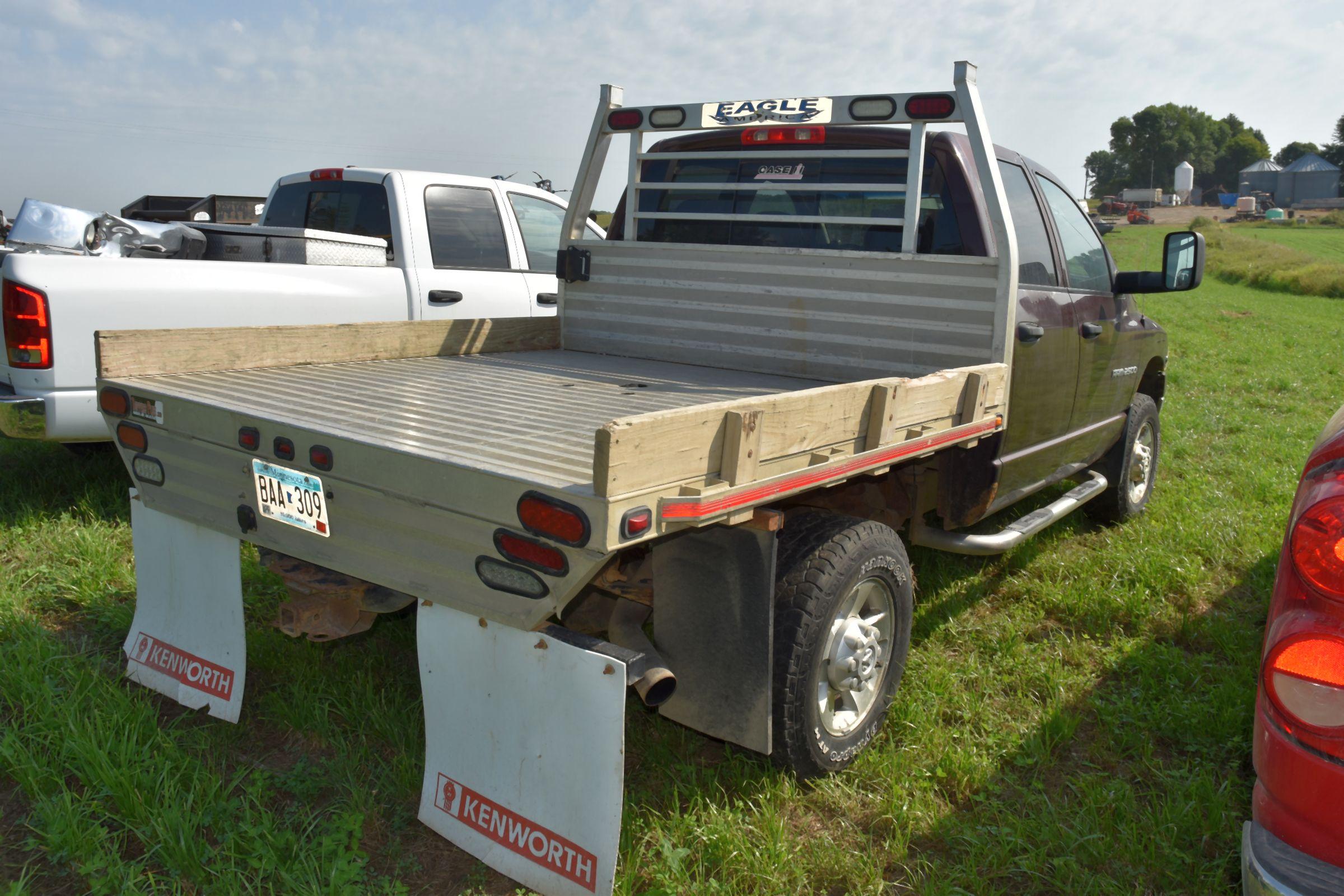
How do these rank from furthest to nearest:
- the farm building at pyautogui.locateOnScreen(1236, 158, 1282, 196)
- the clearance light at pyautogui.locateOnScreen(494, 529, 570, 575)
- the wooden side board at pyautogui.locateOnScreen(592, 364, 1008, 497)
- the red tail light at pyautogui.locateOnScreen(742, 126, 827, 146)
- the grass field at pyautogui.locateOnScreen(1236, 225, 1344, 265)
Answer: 1. the farm building at pyautogui.locateOnScreen(1236, 158, 1282, 196)
2. the grass field at pyautogui.locateOnScreen(1236, 225, 1344, 265)
3. the red tail light at pyautogui.locateOnScreen(742, 126, 827, 146)
4. the clearance light at pyautogui.locateOnScreen(494, 529, 570, 575)
5. the wooden side board at pyautogui.locateOnScreen(592, 364, 1008, 497)

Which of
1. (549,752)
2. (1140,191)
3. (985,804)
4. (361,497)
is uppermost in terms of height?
(1140,191)

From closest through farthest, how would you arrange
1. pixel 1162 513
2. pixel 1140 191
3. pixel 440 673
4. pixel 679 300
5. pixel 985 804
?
1. pixel 440 673
2. pixel 985 804
3. pixel 679 300
4. pixel 1162 513
5. pixel 1140 191

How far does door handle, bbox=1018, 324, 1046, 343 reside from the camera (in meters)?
3.81

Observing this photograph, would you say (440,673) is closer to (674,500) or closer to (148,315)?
(674,500)

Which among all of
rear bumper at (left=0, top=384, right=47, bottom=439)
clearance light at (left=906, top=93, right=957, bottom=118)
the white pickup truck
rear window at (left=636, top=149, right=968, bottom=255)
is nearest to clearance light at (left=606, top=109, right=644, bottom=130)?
rear window at (left=636, top=149, right=968, bottom=255)

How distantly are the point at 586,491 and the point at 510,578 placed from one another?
1.23ft

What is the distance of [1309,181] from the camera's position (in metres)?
117

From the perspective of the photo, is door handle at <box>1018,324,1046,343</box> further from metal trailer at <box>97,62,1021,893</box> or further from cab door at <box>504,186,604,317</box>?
cab door at <box>504,186,604,317</box>

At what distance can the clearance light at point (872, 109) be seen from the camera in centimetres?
387

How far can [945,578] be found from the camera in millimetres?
4758

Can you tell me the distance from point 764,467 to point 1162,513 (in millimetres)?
4381

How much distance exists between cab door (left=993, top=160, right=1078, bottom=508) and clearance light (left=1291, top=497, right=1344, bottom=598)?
1.84m

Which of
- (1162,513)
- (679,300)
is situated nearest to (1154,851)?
(679,300)

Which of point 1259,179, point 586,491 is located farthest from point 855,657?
point 1259,179
